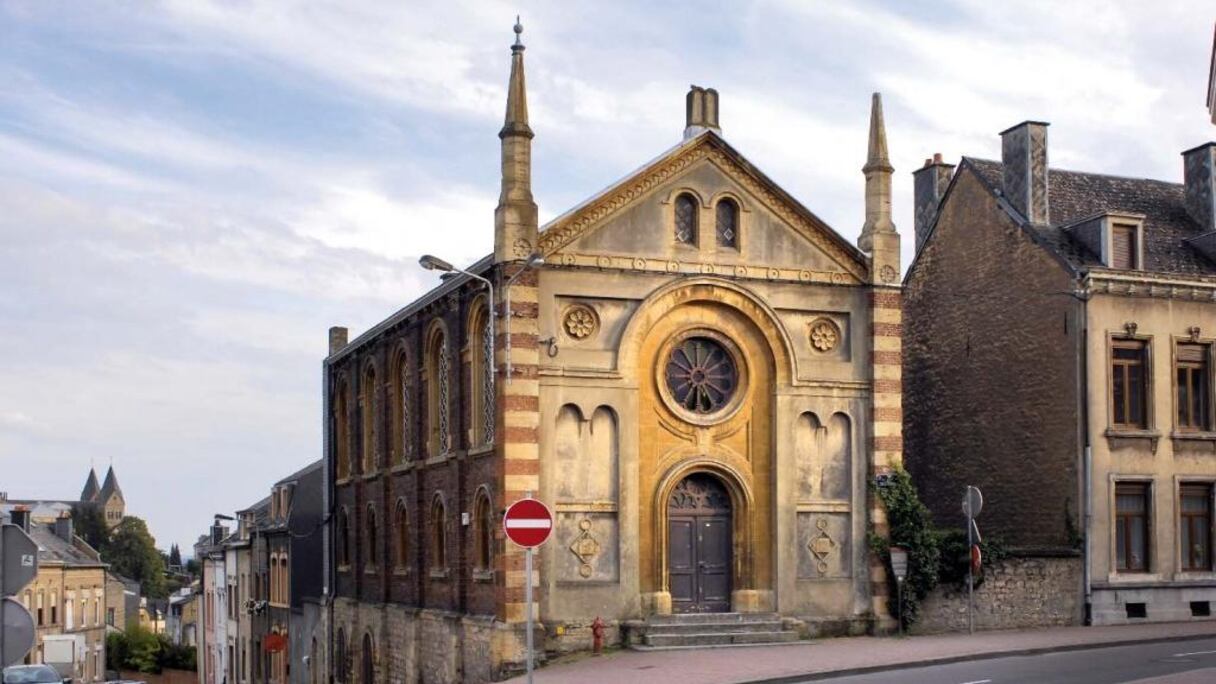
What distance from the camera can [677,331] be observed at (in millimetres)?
30734

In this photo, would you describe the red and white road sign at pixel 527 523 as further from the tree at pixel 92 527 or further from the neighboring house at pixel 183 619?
the tree at pixel 92 527

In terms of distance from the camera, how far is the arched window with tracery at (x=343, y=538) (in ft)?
145

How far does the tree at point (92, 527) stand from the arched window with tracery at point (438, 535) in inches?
4537

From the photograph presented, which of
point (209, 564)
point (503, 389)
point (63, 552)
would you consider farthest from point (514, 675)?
point (63, 552)

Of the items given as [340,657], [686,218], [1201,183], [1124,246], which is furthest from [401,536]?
[1201,183]

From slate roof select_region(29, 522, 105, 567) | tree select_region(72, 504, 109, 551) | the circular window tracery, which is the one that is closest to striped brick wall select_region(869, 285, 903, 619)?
the circular window tracery

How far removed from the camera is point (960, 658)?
2603cm

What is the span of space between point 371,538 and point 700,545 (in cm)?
1353

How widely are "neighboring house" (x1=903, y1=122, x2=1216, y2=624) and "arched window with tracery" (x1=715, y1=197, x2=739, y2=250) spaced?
316 inches

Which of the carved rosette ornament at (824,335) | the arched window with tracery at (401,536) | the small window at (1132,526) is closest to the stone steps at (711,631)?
the carved rosette ornament at (824,335)

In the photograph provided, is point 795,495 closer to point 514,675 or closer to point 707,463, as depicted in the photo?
point 707,463

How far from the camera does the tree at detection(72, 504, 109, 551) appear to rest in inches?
5655

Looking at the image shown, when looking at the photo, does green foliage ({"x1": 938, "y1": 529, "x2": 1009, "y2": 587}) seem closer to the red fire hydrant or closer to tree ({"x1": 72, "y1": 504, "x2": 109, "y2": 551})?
the red fire hydrant

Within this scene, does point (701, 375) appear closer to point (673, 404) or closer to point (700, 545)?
point (673, 404)
